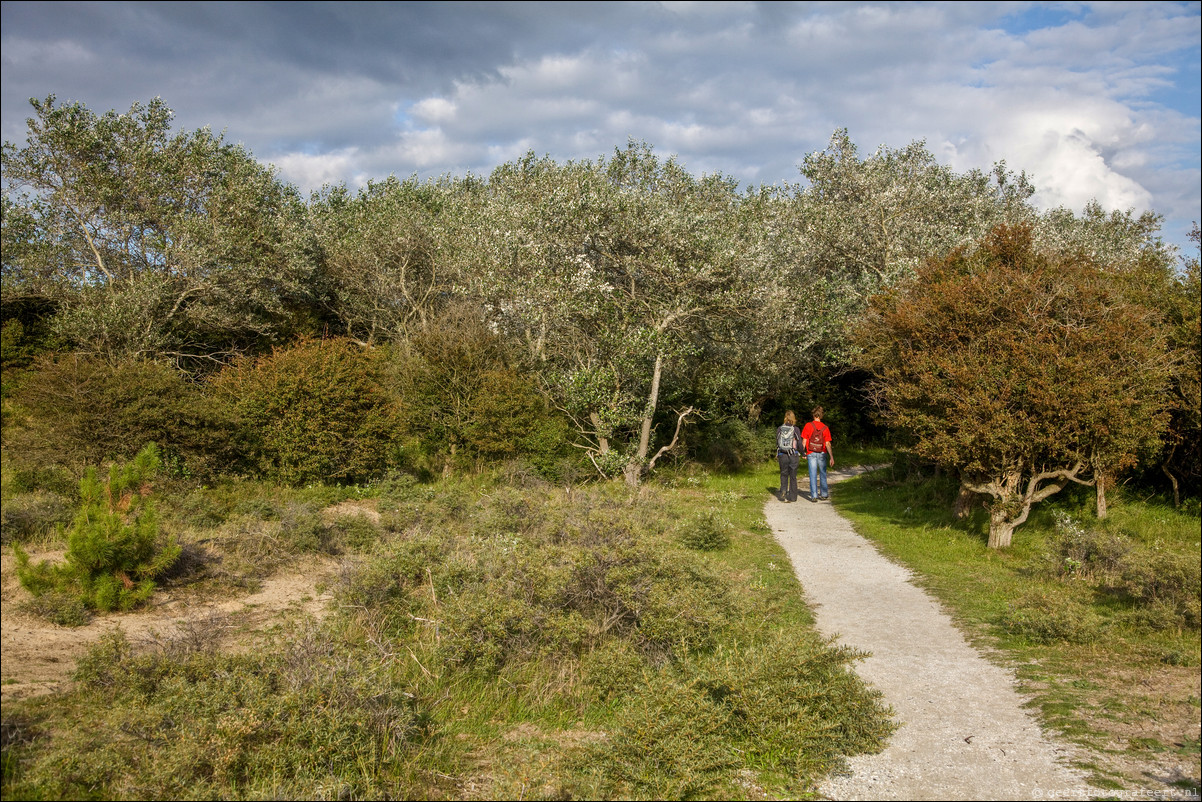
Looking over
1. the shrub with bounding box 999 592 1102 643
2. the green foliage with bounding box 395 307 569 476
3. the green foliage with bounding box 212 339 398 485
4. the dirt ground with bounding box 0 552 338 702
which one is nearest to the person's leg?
the green foliage with bounding box 395 307 569 476

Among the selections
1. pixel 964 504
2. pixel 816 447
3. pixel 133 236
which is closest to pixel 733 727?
pixel 964 504

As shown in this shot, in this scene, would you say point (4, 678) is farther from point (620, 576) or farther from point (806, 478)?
point (806, 478)

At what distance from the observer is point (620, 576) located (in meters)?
7.25

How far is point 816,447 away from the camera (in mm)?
15906

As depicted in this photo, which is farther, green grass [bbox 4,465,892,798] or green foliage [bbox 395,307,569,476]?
green foliage [bbox 395,307,569,476]

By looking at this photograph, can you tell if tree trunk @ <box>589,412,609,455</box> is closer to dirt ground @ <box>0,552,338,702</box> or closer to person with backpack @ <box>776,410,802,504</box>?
person with backpack @ <box>776,410,802,504</box>

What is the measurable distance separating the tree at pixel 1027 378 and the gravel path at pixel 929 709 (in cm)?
214

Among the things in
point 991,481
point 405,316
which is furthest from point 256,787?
point 405,316

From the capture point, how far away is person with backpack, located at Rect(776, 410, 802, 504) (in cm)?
1570

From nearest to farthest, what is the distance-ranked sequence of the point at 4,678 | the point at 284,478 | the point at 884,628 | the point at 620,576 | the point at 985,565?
the point at 4,678, the point at 620,576, the point at 884,628, the point at 985,565, the point at 284,478

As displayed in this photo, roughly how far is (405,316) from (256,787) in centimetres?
2275

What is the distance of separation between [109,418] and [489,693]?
907 centimetres

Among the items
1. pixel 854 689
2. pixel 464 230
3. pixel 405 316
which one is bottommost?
pixel 854 689

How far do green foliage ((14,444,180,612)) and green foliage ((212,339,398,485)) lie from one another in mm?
5135
